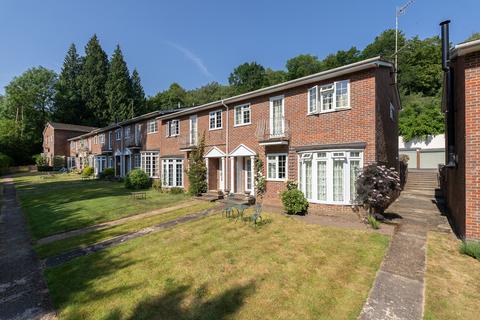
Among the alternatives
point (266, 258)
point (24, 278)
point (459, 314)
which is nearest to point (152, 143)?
point (24, 278)

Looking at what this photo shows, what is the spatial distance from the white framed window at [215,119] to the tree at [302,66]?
3090cm

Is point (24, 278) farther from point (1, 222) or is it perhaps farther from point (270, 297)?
point (1, 222)

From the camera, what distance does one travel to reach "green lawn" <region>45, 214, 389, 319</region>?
187 inches

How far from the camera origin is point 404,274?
19.3 feet

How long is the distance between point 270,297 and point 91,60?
69223 mm

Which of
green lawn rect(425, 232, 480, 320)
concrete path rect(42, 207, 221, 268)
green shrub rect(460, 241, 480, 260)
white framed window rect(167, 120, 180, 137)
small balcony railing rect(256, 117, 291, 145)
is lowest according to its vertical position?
concrete path rect(42, 207, 221, 268)

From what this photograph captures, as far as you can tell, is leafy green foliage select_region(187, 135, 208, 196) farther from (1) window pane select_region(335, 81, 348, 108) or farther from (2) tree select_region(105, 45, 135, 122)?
(2) tree select_region(105, 45, 135, 122)

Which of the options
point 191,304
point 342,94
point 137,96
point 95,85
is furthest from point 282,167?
point 95,85

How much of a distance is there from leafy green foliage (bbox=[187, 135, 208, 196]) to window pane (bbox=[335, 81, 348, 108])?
9.90 m

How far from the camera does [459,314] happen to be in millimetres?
4465

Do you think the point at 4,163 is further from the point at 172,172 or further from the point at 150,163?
the point at 172,172

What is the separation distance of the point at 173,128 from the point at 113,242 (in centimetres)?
1360

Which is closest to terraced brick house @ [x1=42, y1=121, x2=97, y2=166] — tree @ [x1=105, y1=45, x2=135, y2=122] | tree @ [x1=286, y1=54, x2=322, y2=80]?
tree @ [x1=105, y1=45, x2=135, y2=122]

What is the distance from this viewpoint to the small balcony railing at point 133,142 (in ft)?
84.4
